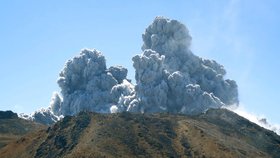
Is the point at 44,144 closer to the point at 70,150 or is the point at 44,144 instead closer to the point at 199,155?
the point at 70,150

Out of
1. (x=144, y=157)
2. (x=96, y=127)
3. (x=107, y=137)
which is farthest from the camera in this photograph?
(x=96, y=127)

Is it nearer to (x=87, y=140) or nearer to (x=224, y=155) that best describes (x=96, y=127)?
(x=87, y=140)

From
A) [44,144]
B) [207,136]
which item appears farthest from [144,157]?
[44,144]

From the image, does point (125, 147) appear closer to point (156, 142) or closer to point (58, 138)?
point (156, 142)

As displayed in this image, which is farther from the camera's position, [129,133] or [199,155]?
[129,133]

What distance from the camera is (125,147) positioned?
591 ft

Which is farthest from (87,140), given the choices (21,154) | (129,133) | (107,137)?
(21,154)

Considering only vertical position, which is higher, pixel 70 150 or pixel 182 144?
pixel 182 144

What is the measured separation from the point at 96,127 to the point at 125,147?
24.2 meters

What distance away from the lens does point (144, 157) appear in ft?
573

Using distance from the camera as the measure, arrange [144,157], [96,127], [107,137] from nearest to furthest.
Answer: [144,157], [107,137], [96,127]

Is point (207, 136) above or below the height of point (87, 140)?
above

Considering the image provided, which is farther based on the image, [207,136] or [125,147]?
[207,136]

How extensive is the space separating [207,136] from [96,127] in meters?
47.4
